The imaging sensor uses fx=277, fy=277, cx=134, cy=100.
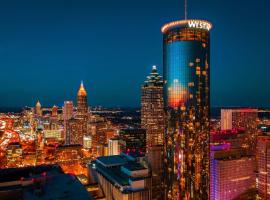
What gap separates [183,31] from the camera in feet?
217

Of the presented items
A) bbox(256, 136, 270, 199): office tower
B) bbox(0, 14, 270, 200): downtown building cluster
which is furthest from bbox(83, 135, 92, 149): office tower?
bbox(256, 136, 270, 199): office tower

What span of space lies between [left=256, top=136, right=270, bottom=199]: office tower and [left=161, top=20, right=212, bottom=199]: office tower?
2586 cm

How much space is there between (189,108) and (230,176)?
31.1 meters

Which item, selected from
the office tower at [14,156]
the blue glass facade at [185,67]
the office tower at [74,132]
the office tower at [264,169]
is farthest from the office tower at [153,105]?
the blue glass facade at [185,67]

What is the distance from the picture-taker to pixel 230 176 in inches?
3287

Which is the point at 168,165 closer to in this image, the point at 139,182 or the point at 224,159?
the point at 139,182

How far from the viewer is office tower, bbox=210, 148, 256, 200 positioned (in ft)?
268

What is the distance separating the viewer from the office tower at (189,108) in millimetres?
66375

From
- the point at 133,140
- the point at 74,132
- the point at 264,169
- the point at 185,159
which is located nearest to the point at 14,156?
the point at 133,140

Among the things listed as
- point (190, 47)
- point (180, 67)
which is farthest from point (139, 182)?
point (190, 47)

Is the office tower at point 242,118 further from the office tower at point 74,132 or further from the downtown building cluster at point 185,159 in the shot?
the office tower at point 74,132

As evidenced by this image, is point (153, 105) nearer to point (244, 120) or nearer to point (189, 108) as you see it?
point (244, 120)

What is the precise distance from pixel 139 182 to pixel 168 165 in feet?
39.4

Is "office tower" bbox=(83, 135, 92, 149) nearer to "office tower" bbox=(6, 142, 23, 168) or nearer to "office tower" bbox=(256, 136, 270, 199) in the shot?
"office tower" bbox=(6, 142, 23, 168)
